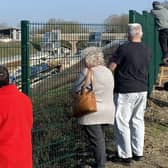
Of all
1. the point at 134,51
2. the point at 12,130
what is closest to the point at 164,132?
the point at 134,51

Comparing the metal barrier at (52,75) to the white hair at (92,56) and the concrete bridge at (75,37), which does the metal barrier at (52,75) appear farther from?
the white hair at (92,56)

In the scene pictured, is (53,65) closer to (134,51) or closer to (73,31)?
(73,31)

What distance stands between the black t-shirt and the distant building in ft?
5.24

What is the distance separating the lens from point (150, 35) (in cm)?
1289

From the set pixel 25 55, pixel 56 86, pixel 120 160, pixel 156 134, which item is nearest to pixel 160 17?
pixel 156 134

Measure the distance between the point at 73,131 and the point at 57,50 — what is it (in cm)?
140

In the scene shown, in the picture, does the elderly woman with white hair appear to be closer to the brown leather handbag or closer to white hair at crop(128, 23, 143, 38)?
the brown leather handbag

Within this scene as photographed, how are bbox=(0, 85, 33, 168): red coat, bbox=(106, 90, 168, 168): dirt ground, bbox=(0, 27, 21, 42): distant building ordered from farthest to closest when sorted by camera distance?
bbox=(106, 90, 168, 168): dirt ground → bbox=(0, 27, 21, 42): distant building → bbox=(0, 85, 33, 168): red coat

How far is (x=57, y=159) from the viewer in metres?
8.27

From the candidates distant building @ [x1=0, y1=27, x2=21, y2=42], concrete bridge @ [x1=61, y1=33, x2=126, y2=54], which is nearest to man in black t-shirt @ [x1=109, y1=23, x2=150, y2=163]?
concrete bridge @ [x1=61, y1=33, x2=126, y2=54]

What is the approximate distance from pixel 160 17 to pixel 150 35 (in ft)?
5.36

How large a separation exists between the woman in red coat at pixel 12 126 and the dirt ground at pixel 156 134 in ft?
12.3

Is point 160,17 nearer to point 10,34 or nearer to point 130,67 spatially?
point 130,67

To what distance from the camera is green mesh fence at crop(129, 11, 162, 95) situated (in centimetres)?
1063
